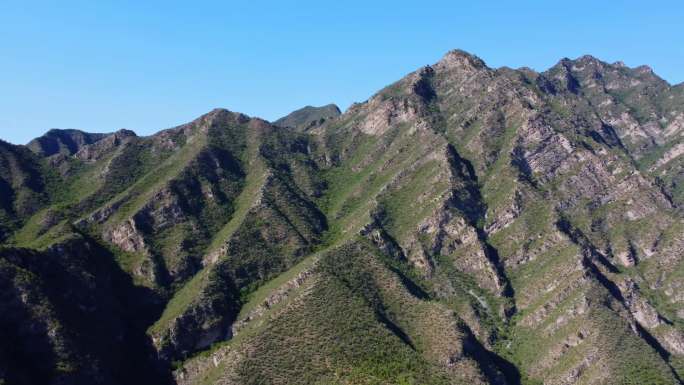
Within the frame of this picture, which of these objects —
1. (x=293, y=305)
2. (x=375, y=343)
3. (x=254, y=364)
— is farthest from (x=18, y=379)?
(x=375, y=343)

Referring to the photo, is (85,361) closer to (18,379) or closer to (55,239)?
(18,379)

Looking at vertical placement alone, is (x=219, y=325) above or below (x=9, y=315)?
below

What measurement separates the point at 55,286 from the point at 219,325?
52367mm

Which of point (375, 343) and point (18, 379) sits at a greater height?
point (18, 379)

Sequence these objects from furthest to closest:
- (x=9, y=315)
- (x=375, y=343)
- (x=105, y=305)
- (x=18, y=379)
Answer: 1. (x=105, y=305)
2. (x=375, y=343)
3. (x=9, y=315)
4. (x=18, y=379)

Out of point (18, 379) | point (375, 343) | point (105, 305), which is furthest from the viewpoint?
point (105, 305)

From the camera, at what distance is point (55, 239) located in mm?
194875

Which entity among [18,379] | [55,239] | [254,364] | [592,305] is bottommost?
[592,305]

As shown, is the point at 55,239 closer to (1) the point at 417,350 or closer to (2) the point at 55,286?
(2) the point at 55,286

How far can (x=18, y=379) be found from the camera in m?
146

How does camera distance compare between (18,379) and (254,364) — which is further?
(254,364)

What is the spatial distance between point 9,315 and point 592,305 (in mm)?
182208

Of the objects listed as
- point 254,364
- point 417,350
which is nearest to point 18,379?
point 254,364

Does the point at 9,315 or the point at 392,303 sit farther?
the point at 392,303
